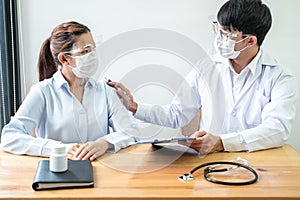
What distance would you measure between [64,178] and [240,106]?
0.98m


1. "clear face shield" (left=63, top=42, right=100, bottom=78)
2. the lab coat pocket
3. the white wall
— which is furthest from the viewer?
the white wall

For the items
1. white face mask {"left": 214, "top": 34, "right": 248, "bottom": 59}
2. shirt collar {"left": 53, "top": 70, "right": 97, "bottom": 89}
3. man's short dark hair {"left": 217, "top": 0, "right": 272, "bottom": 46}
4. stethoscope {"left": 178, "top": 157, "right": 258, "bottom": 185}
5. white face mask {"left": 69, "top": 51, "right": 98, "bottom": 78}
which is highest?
man's short dark hair {"left": 217, "top": 0, "right": 272, "bottom": 46}

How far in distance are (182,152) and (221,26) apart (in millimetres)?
636

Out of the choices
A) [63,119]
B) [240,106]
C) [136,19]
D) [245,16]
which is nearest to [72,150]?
[63,119]

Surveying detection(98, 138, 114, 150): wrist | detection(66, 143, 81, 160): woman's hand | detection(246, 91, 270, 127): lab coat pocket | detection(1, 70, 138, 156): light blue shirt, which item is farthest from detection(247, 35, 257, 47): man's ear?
detection(66, 143, 81, 160): woman's hand

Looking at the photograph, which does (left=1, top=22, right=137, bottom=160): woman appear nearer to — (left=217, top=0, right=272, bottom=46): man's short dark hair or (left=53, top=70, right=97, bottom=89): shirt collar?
(left=53, top=70, right=97, bottom=89): shirt collar

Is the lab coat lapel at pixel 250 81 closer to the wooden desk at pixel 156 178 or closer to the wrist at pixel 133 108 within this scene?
the wooden desk at pixel 156 178

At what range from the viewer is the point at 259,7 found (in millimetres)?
1796

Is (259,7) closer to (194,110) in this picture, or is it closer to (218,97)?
(218,97)

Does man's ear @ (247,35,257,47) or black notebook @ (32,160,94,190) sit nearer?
black notebook @ (32,160,94,190)

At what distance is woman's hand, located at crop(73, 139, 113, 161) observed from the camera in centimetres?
143

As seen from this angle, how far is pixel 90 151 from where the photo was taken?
145cm

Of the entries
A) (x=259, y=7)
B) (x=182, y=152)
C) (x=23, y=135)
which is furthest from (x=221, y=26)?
(x=23, y=135)

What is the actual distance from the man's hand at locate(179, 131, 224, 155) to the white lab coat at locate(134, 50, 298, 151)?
1.1 inches
